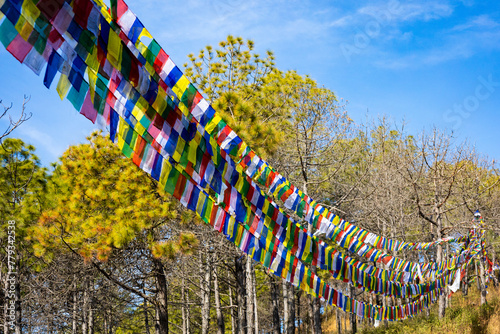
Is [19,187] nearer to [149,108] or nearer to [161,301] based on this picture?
[161,301]

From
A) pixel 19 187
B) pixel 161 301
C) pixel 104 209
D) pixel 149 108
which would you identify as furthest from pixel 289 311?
pixel 149 108

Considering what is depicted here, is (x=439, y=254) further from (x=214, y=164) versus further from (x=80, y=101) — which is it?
(x=80, y=101)

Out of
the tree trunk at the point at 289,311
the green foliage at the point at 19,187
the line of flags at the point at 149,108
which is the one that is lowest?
the tree trunk at the point at 289,311

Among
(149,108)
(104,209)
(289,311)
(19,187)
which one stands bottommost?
(289,311)

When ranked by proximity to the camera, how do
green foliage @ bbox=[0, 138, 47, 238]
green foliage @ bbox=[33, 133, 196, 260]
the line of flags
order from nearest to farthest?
the line of flags < green foliage @ bbox=[33, 133, 196, 260] < green foliage @ bbox=[0, 138, 47, 238]

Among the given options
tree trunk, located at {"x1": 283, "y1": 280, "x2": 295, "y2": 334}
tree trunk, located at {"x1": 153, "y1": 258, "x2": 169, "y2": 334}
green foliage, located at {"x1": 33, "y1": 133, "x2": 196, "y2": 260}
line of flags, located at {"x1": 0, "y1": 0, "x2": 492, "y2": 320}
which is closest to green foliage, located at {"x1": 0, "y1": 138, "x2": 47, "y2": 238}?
green foliage, located at {"x1": 33, "y1": 133, "x2": 196, "y2": 260}

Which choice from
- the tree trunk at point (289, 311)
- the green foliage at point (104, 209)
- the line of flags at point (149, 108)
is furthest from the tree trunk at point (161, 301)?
the line of flags at point (149, 108)

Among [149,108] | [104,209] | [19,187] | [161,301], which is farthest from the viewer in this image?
[19,187]

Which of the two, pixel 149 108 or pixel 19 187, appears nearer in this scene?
pixel 149 108

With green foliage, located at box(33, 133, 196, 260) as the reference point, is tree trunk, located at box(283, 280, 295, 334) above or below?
below

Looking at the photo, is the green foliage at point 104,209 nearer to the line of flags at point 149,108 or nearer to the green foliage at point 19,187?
the green foliage at point 19,187

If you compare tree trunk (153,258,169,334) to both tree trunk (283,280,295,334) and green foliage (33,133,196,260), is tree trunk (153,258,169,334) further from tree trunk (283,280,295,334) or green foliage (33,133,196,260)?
tree trunk (283,280,295,334)

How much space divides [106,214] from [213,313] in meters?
23.6

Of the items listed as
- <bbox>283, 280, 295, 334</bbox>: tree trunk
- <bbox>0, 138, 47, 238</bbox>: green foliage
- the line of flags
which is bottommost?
<bbox>283, 280, 295, 334</bbox>: tree trunk
